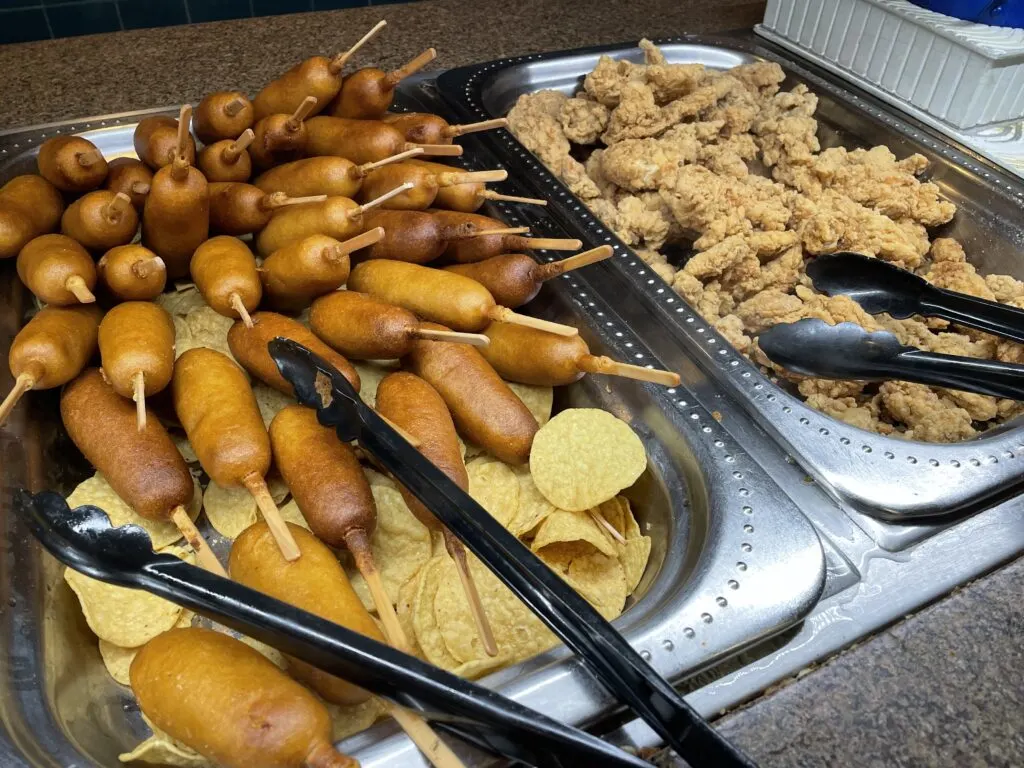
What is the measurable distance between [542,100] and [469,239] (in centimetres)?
85

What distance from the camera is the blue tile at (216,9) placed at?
3.29 metres

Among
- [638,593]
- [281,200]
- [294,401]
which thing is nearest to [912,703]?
[638,593]

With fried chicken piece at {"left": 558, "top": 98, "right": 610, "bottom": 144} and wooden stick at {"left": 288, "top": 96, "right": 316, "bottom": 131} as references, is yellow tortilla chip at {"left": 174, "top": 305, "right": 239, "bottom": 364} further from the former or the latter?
fried chicken piece at {"left": 558, "top": 98, "right": 610, "bottom": 144}

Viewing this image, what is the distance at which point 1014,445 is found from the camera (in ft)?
4.02

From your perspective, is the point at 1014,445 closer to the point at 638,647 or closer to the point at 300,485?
the point at 638,647

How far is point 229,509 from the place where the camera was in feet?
3.84

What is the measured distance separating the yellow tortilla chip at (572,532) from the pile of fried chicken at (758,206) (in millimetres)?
568

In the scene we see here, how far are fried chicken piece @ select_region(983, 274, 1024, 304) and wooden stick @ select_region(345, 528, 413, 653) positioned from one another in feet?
4.99

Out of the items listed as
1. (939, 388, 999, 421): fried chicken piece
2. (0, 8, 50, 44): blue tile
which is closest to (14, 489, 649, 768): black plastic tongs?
(939, 388, 999, 421): fried chicken piece

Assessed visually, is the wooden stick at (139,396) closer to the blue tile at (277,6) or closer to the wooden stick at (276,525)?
the wooden stick at (276,525)

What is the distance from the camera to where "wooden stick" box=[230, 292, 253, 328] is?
1215mm

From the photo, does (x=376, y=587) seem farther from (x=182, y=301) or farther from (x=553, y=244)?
(x=182, y=301)

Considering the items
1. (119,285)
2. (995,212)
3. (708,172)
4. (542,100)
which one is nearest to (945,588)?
(708,172)

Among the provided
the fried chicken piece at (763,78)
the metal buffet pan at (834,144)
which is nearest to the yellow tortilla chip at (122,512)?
the metal buffet pan at (834,144)
